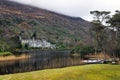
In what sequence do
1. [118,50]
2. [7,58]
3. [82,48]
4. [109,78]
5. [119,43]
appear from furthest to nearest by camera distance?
[82,48], [7,58], [118,50], [119,43], [109,78]

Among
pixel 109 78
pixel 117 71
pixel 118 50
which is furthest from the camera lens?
pixel 118 50

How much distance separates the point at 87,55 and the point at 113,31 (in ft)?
148

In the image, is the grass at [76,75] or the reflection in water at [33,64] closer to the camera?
the grass at [76,75]

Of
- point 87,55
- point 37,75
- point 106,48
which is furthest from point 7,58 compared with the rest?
point 37,75

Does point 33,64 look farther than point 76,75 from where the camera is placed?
Yes

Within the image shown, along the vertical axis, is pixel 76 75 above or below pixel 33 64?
above

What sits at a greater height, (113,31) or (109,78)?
(113,31)

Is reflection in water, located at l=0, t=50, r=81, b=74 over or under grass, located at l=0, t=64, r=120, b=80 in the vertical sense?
under

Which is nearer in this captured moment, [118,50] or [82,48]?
[118,50]

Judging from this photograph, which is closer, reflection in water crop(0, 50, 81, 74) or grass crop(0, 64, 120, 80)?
grass crop(0, 64, 120, 80)

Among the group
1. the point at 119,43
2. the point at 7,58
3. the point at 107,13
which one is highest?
the point at 107,13

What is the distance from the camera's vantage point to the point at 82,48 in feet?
436

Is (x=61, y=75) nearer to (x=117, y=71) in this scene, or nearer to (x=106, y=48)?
(x=117, y=71)

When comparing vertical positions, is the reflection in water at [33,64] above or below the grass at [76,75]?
below
